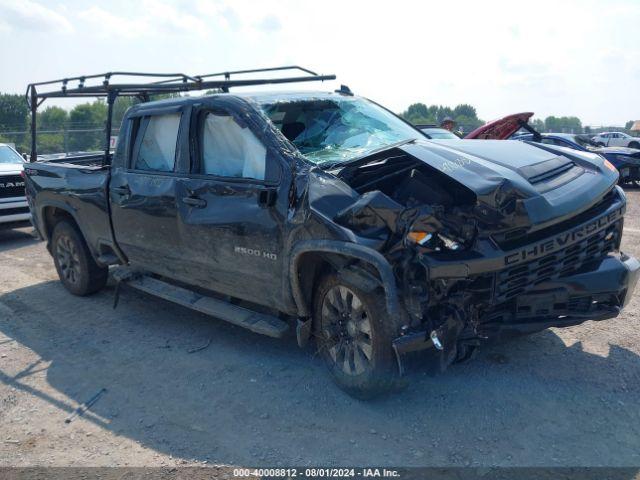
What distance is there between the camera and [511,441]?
3375mm

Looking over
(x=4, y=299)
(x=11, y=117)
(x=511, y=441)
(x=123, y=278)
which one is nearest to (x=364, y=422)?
(x=511, y=441)

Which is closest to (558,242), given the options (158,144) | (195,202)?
(195,202)

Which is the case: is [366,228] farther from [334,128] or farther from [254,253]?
[334,128]

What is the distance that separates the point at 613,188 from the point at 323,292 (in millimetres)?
2243

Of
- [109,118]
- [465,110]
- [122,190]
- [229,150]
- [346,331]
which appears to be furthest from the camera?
[465,110]

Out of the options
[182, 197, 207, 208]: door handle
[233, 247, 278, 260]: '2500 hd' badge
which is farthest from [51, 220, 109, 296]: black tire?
[233, 247, 278, 260]: '2500 hd' badge

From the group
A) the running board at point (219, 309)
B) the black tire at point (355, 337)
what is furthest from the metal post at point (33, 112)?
the black tire at point (355, 337)

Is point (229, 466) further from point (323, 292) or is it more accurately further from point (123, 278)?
point (123, 278)

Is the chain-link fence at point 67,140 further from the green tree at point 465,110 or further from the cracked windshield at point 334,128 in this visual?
the green tree at point 465,110

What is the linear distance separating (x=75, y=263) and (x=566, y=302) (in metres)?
5.07

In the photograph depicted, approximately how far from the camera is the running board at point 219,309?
14.0ft

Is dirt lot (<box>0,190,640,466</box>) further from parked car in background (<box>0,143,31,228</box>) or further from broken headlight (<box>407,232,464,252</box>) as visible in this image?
parked car in background (<box>0,143,31,228</box>)

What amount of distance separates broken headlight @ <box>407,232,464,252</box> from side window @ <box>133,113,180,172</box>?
7.87 ft

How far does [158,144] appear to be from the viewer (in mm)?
5234
